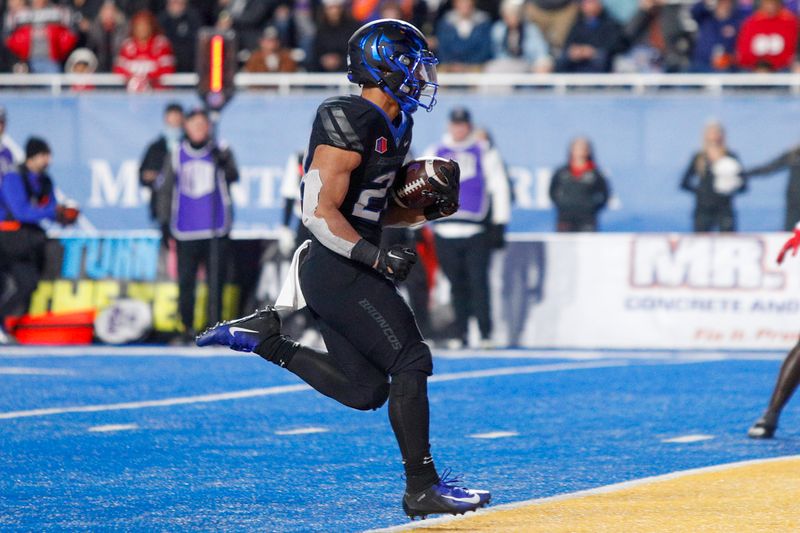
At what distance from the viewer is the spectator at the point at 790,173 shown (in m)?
15.7

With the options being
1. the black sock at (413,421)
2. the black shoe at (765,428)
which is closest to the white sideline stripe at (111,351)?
the black shoe at (765,428)

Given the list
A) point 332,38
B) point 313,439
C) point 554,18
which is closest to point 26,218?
point 332,38

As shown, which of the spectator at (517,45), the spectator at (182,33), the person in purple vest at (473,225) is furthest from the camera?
the spectator at (182,33)

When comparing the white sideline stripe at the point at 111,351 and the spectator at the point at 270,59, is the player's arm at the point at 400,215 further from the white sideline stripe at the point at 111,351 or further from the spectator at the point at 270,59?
the spectator at the point at 270,59

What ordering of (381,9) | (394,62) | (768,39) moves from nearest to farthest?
(394,62), (768,39), (381,9)

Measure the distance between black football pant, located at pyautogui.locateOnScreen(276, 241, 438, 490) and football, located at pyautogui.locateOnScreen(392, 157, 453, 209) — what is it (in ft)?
1.37

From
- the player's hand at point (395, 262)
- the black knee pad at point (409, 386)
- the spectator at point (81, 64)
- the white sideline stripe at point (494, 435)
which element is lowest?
the white sideline stripe at point (494, 435)

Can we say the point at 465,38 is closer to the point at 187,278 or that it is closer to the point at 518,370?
the point at 187,278

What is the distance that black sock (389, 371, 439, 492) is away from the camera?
6.16 metres

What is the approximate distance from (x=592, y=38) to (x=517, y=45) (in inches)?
36.2

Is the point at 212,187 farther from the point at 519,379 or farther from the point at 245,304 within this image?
the point at 519,379

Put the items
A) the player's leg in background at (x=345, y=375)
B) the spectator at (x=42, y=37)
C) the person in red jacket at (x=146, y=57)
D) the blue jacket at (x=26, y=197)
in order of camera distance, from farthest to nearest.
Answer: the spectator at (x=42, y=37)
the person in red jacket at (x=146, y=57)
the blue jacket at (x=26, y=197)
the player's leg in background at (x=345, y=375)

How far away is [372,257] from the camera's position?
614 centimetres

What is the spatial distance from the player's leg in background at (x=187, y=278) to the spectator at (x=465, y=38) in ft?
15.2
